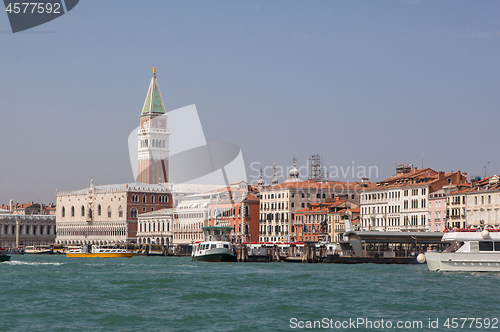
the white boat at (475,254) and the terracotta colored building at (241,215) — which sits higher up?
the terracotta colored building at (241,215)

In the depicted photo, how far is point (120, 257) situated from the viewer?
9169 centimetres

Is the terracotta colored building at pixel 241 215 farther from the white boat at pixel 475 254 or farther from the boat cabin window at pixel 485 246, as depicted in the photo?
→ the boat cabin window at pixel 485 246

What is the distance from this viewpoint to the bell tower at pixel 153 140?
146 meters

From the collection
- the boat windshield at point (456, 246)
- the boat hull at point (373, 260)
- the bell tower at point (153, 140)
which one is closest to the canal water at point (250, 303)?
the boat windshield at point (456, 246)

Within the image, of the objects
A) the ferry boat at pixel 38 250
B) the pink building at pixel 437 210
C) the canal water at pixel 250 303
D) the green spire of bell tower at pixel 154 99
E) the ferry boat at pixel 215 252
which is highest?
the green spire of bell tower at pixel 154 99

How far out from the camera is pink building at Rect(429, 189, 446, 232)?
74.1m

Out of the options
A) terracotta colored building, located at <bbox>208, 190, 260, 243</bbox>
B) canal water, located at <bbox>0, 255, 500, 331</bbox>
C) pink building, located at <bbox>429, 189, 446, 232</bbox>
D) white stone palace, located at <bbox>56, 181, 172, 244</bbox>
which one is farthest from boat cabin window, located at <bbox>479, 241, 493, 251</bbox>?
white stone palace, located at <bbox>56, 181, 172, 244</bbox>

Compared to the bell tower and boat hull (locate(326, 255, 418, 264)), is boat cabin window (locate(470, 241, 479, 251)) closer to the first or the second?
boat hull (locate(326, 255, 418, 264))

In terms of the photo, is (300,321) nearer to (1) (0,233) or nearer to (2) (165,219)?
(2) (165,219)

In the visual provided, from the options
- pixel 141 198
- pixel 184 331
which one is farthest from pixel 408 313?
pixel 141 198

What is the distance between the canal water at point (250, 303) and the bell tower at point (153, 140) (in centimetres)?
10474

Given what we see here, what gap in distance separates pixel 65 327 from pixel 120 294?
9027mm

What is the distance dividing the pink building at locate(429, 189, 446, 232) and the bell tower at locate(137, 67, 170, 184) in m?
74.6

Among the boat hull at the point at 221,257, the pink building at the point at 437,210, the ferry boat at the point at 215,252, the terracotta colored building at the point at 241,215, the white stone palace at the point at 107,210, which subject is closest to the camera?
the boat hull at the point at 221,257
